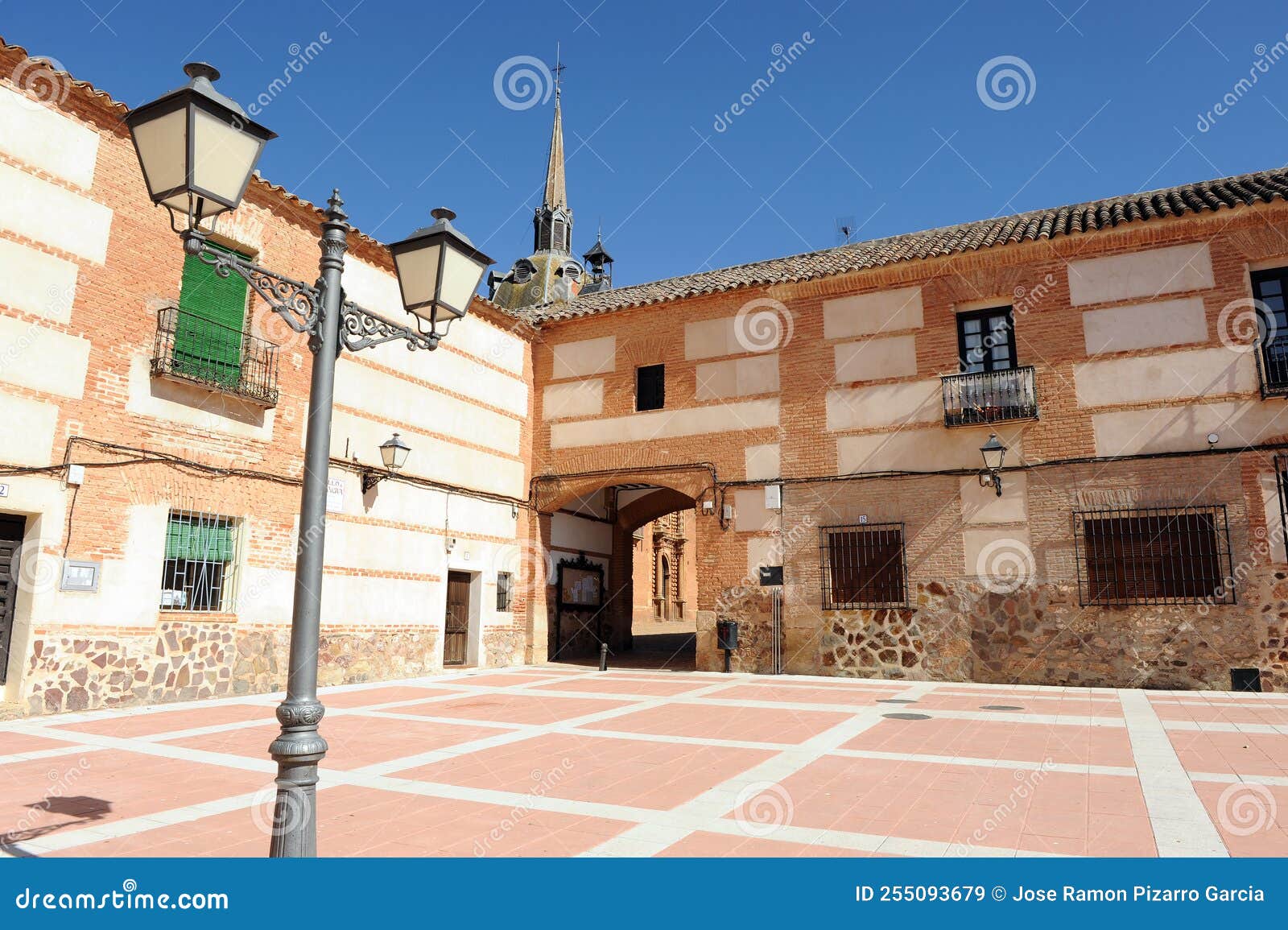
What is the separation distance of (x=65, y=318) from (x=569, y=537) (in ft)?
32.3

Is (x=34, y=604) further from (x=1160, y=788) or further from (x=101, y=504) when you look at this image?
(x=1160, y=788)

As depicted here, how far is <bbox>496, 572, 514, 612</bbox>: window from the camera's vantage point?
15.2 m

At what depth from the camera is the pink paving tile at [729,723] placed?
7.57 meters

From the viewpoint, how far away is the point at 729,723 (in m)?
8.31

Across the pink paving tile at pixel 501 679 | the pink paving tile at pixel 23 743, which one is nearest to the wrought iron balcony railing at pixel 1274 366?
the pink paving tile at pixel 501 679

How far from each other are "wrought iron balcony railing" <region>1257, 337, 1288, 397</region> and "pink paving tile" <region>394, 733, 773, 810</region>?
9.16 m

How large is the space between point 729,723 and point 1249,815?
4549mm

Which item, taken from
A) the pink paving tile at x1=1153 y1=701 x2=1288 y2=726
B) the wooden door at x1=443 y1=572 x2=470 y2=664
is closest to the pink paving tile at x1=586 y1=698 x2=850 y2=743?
the pink paving tile at x1=1153 y1=701 x2=1288 y2=726

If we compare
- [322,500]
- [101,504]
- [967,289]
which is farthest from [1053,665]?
[101,504]

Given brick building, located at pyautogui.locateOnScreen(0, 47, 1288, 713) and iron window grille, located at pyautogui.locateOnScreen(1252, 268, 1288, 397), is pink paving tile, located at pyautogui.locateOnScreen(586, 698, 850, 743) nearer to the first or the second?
brick building, located at pyautogui.locateOnScreen(0, 47, 1288, 713)

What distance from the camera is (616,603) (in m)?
18.7

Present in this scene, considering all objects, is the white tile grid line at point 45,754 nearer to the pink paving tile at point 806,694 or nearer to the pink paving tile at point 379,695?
the pink paving tile at point 379,695

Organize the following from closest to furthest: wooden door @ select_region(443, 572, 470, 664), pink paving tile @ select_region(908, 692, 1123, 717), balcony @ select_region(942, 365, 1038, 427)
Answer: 1. pink paving tile @ select_region(908, 692, 1123, 717)
2. balcony @ select_region(942, 365, 1038, 427)
3. wooden door @ select_region(443, 572, 470, 664)

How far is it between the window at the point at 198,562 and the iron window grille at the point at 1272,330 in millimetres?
13748
